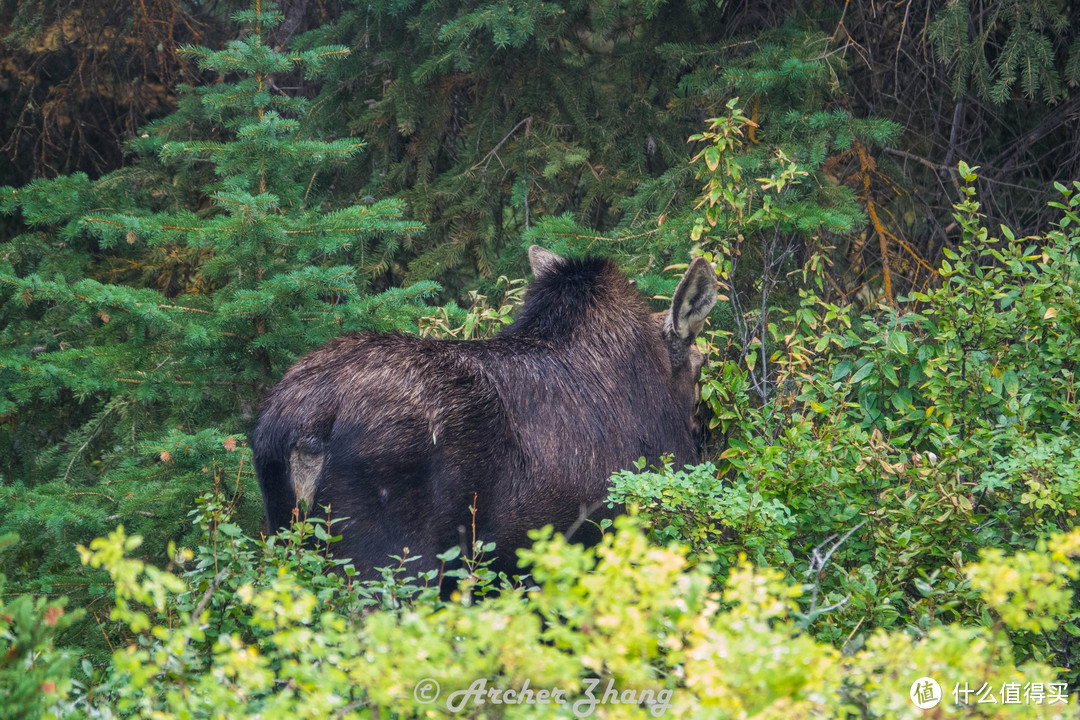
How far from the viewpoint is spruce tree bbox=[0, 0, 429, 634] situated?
4980mm

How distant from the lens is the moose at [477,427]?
3.60 m

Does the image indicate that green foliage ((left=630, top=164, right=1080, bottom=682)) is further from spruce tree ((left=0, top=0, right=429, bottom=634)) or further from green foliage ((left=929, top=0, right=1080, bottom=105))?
spruce tree ((left=0, top=0, right=429, bottom=634))

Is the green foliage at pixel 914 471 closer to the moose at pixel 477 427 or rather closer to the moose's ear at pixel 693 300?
the moose's ear at pixel 693 300

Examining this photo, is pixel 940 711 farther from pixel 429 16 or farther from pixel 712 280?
pixel 429 16

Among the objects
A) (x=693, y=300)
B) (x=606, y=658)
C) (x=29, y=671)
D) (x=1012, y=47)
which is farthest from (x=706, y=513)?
(x=1012, y=47)

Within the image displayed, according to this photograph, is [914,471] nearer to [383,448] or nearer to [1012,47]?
[383,448]

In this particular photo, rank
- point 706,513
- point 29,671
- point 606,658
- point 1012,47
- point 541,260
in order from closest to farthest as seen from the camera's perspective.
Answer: point 606,658
point 29,671
point 706,513
point 541,260
point 1012,47

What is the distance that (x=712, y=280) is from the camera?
452 centimetres

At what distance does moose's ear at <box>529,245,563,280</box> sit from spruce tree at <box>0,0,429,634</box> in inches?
30.3

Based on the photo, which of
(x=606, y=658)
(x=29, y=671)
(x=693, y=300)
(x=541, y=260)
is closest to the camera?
(x=606, y=658)

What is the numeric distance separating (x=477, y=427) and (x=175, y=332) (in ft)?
7.51

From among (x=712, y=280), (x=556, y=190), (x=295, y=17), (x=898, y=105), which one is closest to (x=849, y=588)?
(x=712, y=280)

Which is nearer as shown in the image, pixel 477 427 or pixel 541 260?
pixel 477 427

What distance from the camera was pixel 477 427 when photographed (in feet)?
12.4
